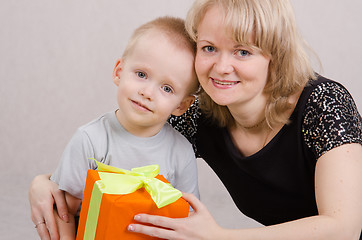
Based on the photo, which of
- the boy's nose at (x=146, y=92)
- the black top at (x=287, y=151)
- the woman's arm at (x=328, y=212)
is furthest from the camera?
the black top at (x=287, y=151)

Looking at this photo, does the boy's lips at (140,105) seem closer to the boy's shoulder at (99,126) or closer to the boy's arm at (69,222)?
the boy's shoulder at (99,126)

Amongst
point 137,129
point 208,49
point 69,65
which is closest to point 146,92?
point 137,129

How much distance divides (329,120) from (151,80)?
59 centimetres

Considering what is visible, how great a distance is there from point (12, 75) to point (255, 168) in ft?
7.75

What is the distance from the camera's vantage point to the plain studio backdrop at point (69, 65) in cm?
340

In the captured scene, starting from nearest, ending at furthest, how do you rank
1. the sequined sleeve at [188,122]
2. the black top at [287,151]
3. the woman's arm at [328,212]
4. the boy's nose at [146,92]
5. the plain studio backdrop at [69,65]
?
the woman's arm at [328,212] < the boy's nose at [146,92] < the black top at [287,151] < the sequined sleeve at [188,122] < the plain studio backdrop at [69,65]

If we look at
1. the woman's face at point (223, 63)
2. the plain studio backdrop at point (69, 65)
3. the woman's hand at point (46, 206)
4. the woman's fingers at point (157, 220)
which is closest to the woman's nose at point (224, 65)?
the woman's face at point (223, 63)

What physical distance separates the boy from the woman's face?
54 millimetres

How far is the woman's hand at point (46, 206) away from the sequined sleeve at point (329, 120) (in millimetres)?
836

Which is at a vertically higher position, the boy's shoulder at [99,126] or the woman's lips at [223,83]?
the woman's lips at [223,83]

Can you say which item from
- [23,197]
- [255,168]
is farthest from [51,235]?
[23,197]

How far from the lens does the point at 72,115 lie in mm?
3805

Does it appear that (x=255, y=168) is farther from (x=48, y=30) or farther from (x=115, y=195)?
Answer: (x=48, y=30)

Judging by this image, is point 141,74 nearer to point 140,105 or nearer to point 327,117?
point 140,105
